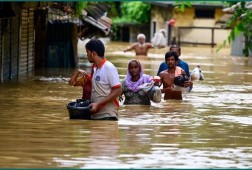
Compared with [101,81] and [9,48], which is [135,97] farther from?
[9,48]

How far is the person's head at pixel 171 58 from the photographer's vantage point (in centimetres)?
1781

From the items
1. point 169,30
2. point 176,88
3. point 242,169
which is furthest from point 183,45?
point 242,169

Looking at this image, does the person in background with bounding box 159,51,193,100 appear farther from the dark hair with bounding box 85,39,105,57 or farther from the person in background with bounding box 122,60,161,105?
the dark hair with bounding box 85,39,105,57

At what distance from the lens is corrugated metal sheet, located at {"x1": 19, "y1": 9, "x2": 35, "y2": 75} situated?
85.3 feet

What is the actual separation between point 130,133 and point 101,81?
106cm

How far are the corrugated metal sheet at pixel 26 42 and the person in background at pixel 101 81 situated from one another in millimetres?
12607

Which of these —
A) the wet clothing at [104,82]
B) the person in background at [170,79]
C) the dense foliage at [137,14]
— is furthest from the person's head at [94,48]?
the dense foliage at [137,14]

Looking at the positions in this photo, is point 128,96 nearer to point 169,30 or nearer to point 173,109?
point 173,109

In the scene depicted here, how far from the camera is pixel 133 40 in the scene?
68.8 meters

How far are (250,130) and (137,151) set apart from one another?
2.95 metres

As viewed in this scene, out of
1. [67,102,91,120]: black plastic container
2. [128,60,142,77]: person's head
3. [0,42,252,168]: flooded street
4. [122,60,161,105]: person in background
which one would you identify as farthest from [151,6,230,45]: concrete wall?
[67,102,91,120]: black plastic container

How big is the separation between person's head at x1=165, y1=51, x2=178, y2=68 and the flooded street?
72 cm

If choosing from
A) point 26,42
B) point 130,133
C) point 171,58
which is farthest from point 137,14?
point 130,133

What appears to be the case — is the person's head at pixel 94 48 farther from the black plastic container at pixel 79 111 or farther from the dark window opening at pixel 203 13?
the dark window opening at pixel 203 13
